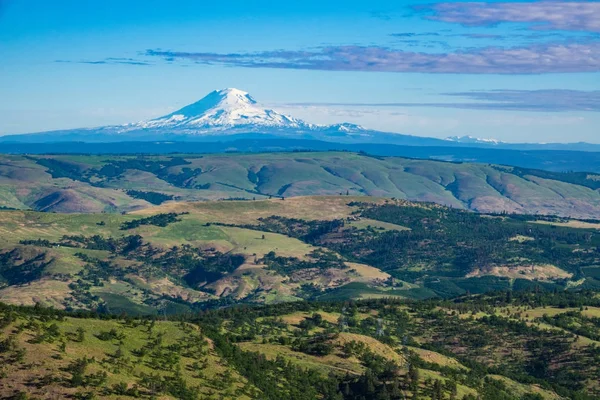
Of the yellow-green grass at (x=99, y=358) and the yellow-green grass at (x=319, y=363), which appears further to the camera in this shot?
the yellow-green grass at (x=319, y=363)

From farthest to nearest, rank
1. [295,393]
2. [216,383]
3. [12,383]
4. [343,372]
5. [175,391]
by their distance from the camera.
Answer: [343,372]
[295,393]
[216,383]
[175,391]
[12,383]

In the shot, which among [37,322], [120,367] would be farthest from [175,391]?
[37,322]

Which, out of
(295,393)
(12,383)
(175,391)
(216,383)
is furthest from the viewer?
(295,393)

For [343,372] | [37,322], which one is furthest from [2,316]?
[343,372]

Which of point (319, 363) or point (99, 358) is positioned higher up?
point (99, 358)

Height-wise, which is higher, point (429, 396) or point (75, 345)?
point (75, 345)

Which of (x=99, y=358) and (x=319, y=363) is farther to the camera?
(x=319, y=363)

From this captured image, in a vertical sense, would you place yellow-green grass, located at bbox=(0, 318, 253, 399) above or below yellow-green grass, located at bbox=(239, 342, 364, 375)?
above

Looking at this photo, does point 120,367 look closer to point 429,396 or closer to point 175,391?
point 175,391

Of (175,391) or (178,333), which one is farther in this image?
(178,333)

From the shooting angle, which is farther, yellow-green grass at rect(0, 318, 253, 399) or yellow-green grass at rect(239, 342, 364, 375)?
→ yellow-green grass at rect(239, 342, 364, 375)

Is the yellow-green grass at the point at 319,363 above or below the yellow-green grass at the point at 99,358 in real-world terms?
below
